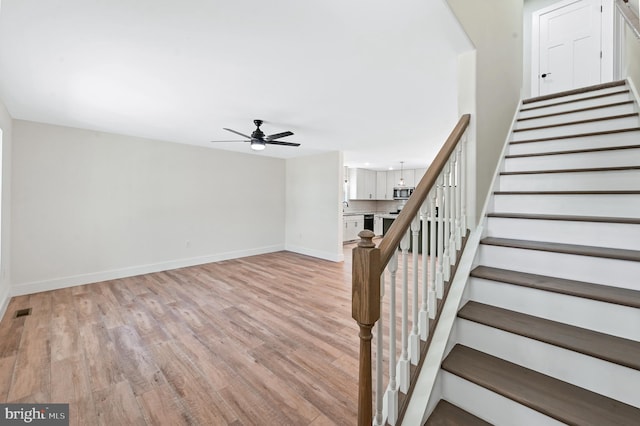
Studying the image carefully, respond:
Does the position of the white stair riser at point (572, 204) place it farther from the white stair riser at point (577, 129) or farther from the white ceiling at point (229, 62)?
the white ceiling at point (229, 62)

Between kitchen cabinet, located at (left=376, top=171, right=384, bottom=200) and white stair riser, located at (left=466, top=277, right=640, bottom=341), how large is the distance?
755cm

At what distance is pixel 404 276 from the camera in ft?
4.26

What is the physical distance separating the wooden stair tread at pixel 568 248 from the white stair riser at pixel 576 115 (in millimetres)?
1592

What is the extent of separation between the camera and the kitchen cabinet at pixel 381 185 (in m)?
9.00

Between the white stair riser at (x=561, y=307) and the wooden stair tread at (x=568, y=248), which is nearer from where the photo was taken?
the white stair riser at (x=561, y=307)

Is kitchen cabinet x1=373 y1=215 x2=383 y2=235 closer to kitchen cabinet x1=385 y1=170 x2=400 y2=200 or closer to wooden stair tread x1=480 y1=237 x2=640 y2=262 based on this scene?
kitchen cabinet x1=385 y1=170 x2=400 y2=200

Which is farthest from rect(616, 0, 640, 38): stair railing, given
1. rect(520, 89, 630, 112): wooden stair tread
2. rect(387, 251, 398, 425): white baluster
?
rect(387, 251, 398, 425): white baluster

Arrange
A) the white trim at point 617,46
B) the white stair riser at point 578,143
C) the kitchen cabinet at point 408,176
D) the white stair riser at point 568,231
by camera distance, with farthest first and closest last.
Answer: the kitchen cabinet at point 408,176
the white trim at point 617,46
the white stair riser at point 578,143
the white stair riser at point 568,231

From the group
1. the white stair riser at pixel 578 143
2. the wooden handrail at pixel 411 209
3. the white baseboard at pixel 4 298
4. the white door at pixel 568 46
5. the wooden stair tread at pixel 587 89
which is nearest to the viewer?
the wooden handrail at pixel 411 209

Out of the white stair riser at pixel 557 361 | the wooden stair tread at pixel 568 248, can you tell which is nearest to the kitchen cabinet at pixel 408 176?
the wooden stair tread at pixel 568 248

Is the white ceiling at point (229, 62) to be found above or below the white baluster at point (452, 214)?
above

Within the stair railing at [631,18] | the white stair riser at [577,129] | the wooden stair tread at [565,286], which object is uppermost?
the stair railing at [631,18]

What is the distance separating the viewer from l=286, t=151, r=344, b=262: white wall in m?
5.66

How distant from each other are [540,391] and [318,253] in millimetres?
4946
